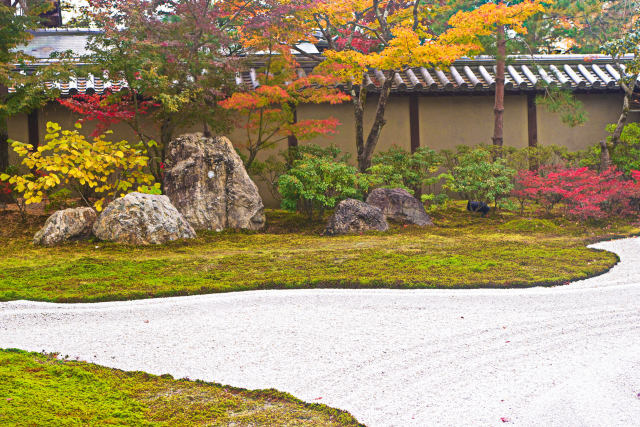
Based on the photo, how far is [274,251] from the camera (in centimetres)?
827

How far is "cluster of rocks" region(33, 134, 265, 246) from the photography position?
28.9ft

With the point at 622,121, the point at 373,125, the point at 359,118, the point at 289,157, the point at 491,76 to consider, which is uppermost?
the point at 491,76

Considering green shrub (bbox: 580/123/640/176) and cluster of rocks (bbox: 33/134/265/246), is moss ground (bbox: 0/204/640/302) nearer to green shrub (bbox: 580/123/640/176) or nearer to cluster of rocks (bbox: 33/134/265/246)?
cluster of rocks (bbox: 33/134/265/246)

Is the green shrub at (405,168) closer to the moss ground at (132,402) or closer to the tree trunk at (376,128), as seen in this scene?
the tree trunk at (376,128)

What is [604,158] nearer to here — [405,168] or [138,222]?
[405,168]

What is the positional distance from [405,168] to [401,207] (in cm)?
137

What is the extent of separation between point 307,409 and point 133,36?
26.4 ft

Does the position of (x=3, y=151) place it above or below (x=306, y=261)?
above

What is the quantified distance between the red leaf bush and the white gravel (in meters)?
3.50

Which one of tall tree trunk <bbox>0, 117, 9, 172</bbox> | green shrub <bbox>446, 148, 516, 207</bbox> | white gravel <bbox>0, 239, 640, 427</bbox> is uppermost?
tall tree trunk <bbox>0, 117, 9, 172</bbox>

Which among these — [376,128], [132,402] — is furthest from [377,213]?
[132,402]

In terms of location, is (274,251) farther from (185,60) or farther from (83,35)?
(83,35)

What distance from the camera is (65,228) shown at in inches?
350

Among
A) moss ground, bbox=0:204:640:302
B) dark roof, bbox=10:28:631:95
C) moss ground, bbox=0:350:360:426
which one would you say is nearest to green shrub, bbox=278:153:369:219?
moss ground, bbox=0:204:640:302
